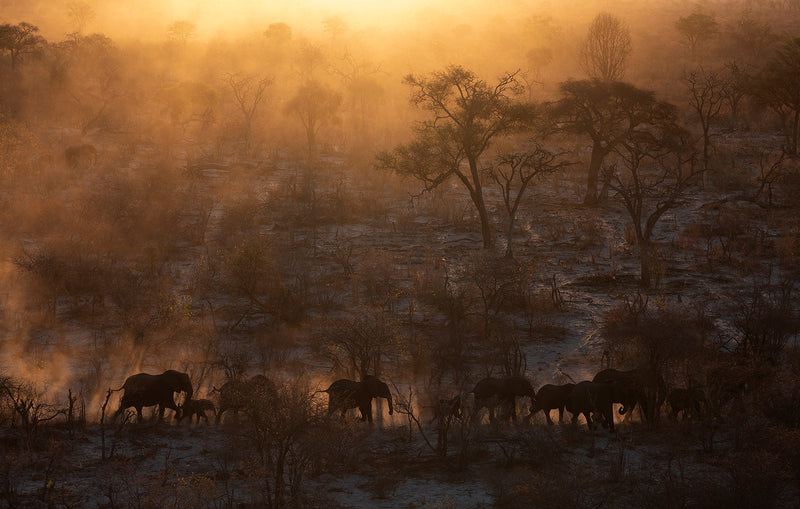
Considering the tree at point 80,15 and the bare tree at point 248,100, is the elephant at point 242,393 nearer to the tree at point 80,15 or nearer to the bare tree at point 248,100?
the bare tree at point 248,100

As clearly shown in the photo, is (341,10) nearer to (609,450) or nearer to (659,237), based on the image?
(659,237)

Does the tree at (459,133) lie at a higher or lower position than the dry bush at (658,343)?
higher

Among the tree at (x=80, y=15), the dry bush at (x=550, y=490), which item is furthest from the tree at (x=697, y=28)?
the tree at (x=80, y=15)

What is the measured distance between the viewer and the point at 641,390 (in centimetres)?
1059

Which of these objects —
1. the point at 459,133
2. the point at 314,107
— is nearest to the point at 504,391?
the point at 459,133

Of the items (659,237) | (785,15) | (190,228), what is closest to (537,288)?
(659,237)

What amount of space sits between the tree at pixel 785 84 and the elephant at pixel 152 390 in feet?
94.1

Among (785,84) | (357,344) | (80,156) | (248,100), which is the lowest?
(357,344)

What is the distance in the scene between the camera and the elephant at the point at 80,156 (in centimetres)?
2698

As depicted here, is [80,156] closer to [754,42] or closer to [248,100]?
[248,100]

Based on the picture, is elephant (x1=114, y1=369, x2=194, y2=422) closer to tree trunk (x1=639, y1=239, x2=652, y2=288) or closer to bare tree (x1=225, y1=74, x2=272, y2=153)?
tree trunk (x1=639, y1=239, x2=652, y2=288)

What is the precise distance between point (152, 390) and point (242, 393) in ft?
7.08

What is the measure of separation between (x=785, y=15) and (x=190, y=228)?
6680 centimetres

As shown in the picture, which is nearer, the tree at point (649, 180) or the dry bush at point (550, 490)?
the dry bush at point (550, 490)
